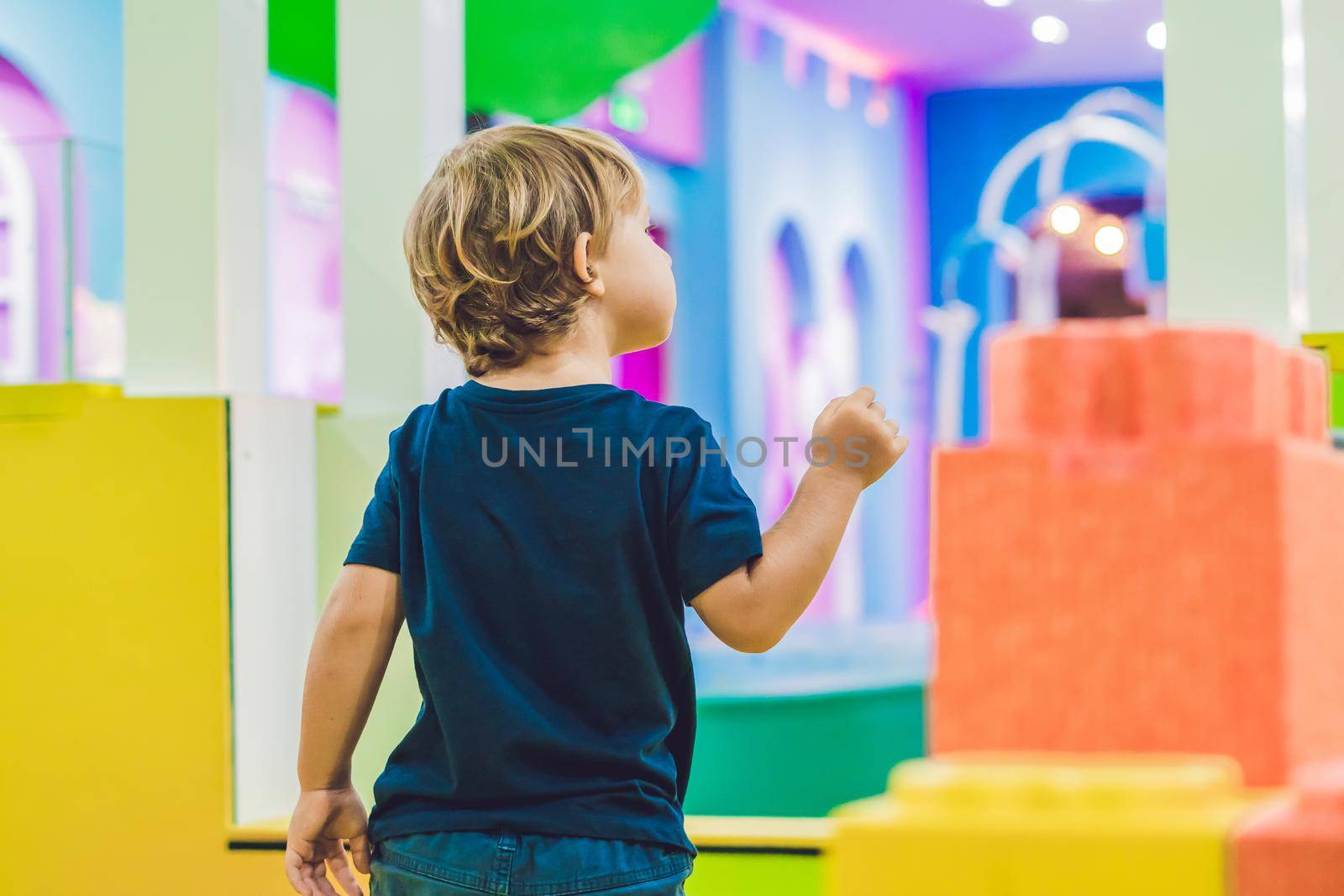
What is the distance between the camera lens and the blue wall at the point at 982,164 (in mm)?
8867

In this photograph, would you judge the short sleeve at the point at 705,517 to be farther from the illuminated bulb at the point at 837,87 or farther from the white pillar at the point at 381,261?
the illuminated bulb at the point at 837,87

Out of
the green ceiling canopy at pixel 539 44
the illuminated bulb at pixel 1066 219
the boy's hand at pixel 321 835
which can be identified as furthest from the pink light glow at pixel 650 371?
the boy's hand at pixel 321 835

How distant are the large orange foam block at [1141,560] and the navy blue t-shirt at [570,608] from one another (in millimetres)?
188

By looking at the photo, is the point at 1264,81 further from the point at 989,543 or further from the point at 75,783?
the point at 75,783

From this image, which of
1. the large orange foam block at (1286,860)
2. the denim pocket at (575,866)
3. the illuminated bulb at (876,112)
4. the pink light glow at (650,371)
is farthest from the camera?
the illuminated bulb at (876,112)

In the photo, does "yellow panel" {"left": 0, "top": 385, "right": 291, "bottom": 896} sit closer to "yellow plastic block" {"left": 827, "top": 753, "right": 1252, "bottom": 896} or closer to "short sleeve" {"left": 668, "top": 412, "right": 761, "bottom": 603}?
"short sleeve" {"left": 668, "top": 412, "right": 761, "bottom": 603}

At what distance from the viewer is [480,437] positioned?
1.02 m

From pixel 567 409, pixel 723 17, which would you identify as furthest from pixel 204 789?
pixel 723 17

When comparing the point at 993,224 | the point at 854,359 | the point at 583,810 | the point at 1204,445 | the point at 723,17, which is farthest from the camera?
the point at 854,359

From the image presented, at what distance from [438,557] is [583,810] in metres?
0.20

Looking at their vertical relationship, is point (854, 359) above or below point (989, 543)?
above

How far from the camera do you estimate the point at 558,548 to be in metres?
0.99

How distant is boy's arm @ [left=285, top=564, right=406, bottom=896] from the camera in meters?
1.08

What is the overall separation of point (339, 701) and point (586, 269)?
378 mm
